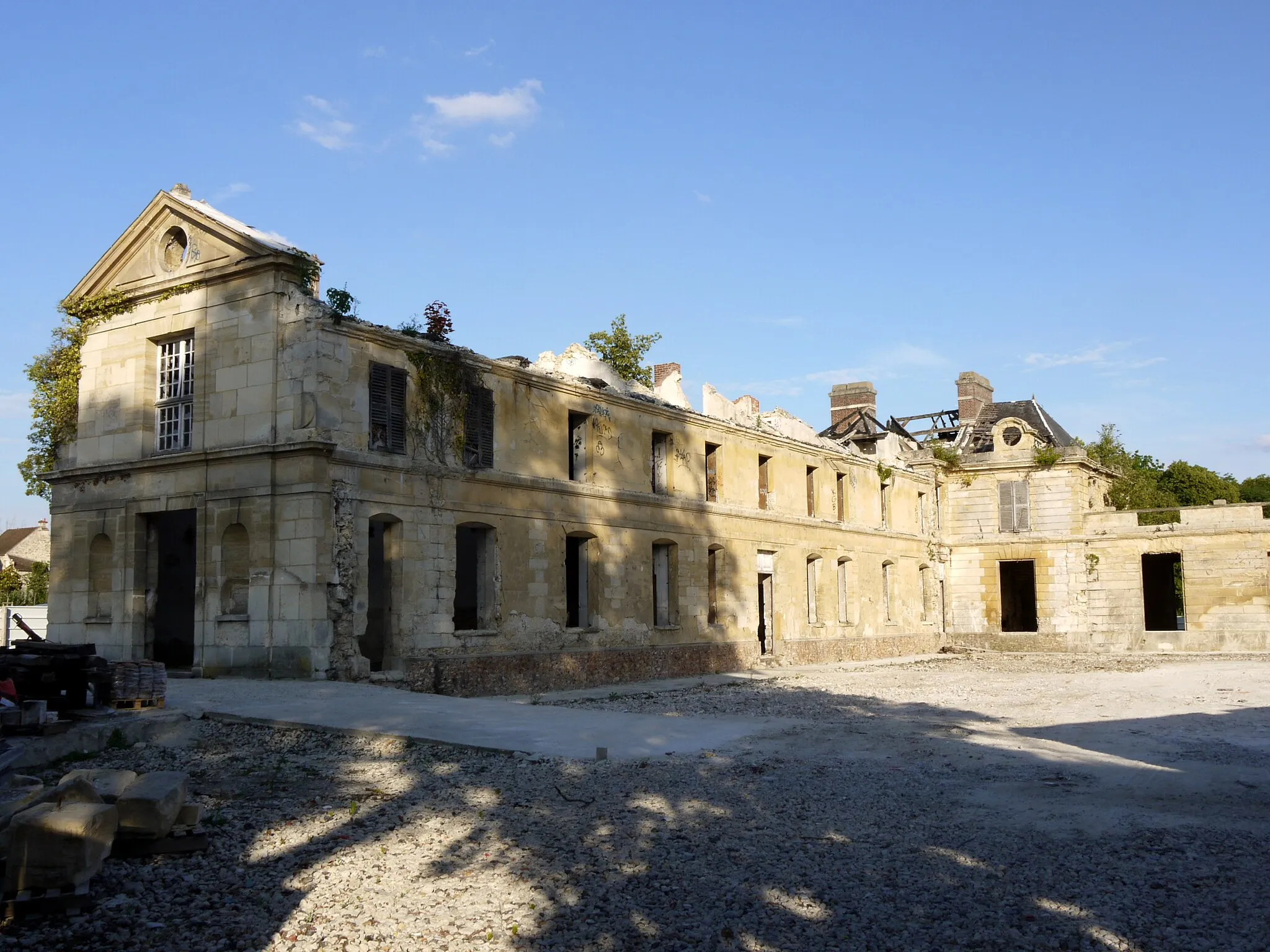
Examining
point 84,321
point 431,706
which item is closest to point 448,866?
point 431,706

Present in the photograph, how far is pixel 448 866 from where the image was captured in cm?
686

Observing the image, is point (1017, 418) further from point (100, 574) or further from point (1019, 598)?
point (100, 574)

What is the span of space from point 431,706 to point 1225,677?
56.2ft

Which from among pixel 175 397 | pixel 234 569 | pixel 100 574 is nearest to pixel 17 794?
pixel 234 569

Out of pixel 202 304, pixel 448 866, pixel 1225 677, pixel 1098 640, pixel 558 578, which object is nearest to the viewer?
pixel 448 866

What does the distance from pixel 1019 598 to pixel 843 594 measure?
15172mm

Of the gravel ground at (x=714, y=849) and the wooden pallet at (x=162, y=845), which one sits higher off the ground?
the wooden pallet at (x=162, y=845)

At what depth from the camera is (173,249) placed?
18469 millimetres

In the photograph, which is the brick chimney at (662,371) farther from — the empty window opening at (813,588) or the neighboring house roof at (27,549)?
the neighboring house roof at (27,549)

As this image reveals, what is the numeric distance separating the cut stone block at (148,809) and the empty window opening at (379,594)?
9.38m

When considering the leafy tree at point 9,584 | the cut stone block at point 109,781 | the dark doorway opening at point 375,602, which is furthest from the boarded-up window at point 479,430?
the leafy tree at point 9,584

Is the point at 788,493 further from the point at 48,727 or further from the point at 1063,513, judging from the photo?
the point at 48,727

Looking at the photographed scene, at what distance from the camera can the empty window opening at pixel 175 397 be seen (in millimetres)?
18016

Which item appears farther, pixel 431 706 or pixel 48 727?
pixel 431 706
